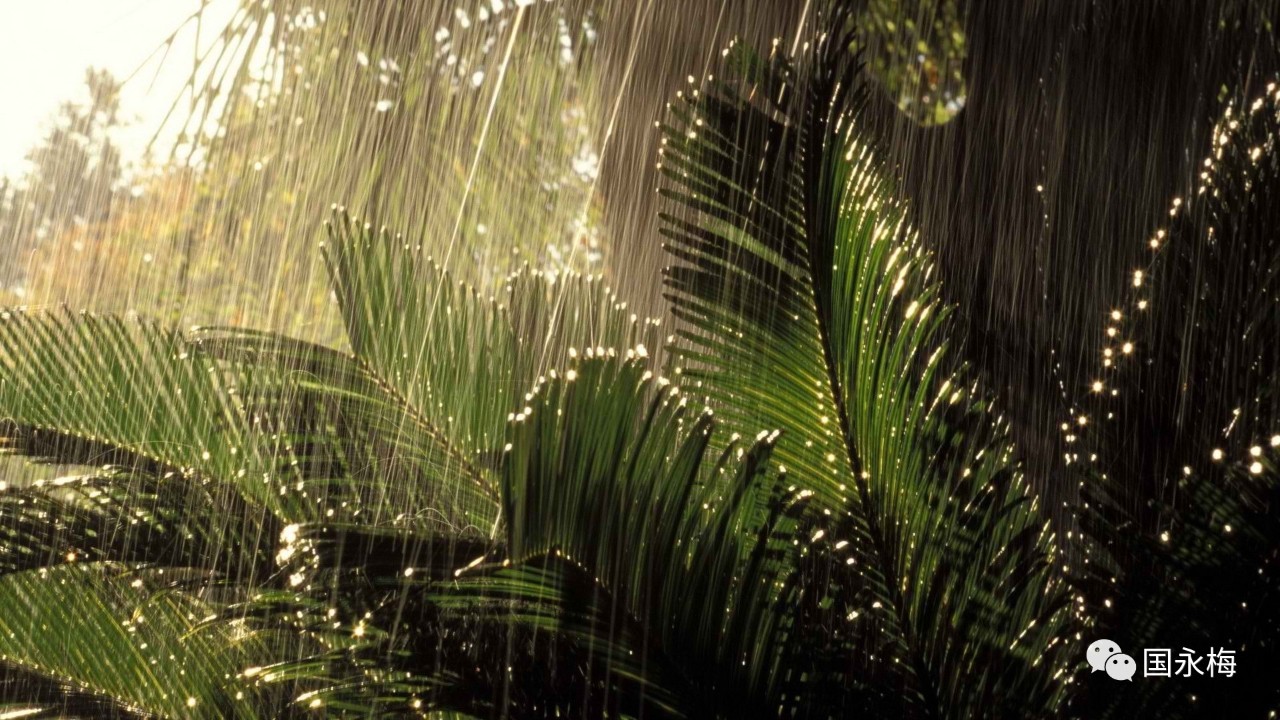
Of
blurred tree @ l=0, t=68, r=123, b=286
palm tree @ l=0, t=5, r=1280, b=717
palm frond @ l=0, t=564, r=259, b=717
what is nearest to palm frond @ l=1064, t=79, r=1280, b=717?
palm tree @ l=0, t=5, r=1280, b=717

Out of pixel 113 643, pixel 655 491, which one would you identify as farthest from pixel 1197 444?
pixel 113 643

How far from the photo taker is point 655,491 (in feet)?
5.86

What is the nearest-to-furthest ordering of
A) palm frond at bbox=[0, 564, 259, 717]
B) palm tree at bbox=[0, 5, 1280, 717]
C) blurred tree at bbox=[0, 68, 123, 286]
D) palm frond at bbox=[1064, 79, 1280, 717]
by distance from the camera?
1. palm tree at bbox=[0, 5, 1280, 717]
2. palm frond at bbox=[1064, 79, 1280, 717]
3. palm frond at bbox=[0, 564, 259, 717]
4. blurred tree at bbox=[0, 68, 123, 286]

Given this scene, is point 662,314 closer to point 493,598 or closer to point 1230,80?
point 1230,80

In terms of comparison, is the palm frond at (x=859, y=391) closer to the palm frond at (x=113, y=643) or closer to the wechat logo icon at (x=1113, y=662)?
the wechat logo icon at (x=1113, y=662)

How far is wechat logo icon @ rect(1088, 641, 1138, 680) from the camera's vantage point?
1.99 m

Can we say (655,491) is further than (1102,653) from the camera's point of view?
No

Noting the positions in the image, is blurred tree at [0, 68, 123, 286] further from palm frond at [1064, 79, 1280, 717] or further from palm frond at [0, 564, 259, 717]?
palm frond at [1064, 79, 1280, 717]

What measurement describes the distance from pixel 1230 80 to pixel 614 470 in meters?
2.29

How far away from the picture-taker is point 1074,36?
3.41m

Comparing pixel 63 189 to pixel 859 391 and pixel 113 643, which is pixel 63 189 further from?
pixel 859 391

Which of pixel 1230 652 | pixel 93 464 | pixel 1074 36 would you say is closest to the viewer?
pixel 1230 652

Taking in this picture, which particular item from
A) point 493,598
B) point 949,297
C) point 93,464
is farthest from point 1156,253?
point 93,464

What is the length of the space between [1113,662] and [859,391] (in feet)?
2.10
